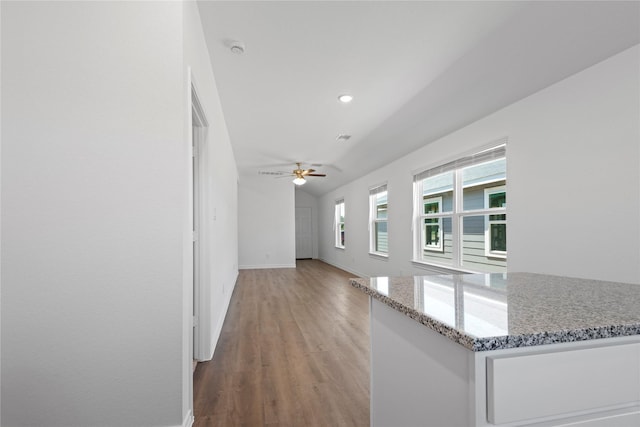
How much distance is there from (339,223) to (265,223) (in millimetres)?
2173

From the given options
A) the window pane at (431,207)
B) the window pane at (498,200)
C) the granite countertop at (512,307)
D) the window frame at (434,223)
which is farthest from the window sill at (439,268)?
the granite countertop at (512,307)

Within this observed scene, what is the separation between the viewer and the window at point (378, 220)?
6293mm

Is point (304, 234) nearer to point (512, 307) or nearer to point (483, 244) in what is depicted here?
point (483, 244)

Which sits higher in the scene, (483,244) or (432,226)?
(432,226)

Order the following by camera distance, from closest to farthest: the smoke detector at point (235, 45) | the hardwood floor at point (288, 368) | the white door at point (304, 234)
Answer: the hardwood floor at point (288, 368) < the smoke detector at point (235, 45) < the white door at point (304, 234)

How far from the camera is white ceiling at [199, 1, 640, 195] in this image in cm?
195

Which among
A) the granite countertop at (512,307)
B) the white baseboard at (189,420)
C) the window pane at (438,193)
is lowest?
the white baseboard at (189,420)

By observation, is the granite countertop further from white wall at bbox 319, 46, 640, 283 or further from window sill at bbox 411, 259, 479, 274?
window sill at bbox 411, 259, 479, 274

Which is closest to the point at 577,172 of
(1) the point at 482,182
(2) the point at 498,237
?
(2) the point at 498,237

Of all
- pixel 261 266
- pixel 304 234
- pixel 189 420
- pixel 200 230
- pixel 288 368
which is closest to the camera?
pixel 189 420

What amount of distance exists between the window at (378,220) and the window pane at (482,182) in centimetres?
228

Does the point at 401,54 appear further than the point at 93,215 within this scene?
Yes

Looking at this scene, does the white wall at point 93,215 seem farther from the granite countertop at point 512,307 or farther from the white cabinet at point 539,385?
the white cabinet at point 539,385

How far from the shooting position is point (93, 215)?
1570 millimetres
